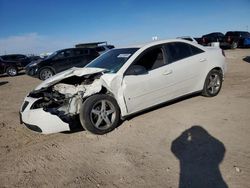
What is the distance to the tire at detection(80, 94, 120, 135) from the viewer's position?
453 cm

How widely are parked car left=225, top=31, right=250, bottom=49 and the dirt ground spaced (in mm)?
21863

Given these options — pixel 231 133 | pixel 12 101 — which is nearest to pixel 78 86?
pixel 231 133

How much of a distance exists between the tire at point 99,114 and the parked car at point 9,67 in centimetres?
1713

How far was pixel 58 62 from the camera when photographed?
1445 centimetres

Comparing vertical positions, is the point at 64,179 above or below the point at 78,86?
below

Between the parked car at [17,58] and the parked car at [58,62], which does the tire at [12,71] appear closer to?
the parked car at [17,58]

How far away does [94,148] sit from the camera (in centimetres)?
427

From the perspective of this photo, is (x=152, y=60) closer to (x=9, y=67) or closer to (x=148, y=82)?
(x=148, y=82)

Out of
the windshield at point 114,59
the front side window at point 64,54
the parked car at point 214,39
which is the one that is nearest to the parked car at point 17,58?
the front side window at point 64,54

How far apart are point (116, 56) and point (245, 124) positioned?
2.80m

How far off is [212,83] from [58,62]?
9.87 meters

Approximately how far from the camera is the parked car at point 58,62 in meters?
14.0

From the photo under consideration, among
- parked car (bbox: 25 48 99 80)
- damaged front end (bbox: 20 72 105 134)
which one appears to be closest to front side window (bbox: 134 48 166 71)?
damaged front end (bbox: 20 72 105 134)

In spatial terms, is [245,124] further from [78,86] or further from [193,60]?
[78,86]
